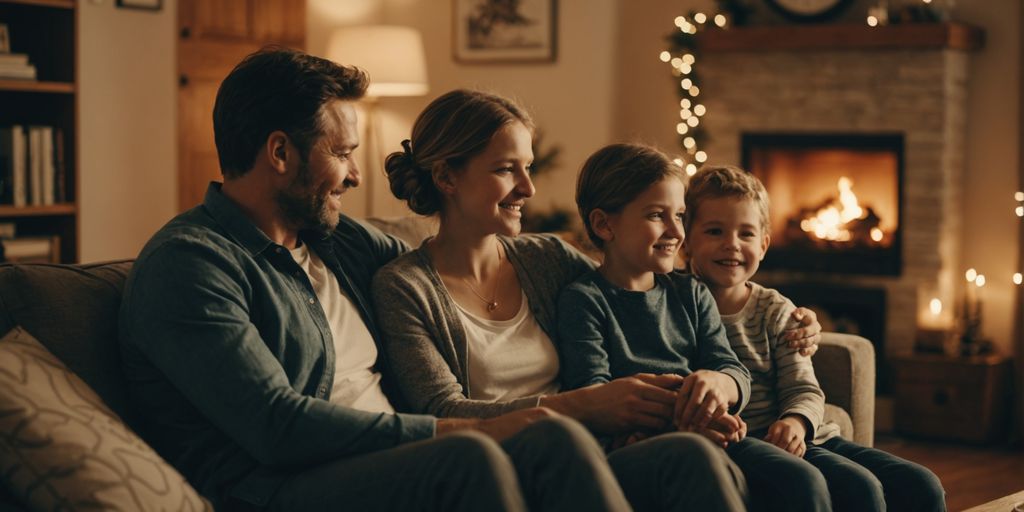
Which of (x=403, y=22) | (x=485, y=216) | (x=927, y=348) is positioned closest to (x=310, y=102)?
(x=485, y=216)

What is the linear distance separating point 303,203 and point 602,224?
611 millimetres

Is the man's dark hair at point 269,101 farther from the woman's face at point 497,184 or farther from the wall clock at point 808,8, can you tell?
the wall clock at point 808,8

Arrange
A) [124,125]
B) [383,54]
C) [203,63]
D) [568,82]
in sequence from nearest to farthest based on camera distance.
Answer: [124,125]
[203,63]
[383,54]
[568,82]

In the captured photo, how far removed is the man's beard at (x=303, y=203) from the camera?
208 centimetres

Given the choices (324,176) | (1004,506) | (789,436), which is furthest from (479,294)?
(1004,506)

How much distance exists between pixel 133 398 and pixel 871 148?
12.1ft

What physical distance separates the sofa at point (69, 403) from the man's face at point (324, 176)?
1.06 ft

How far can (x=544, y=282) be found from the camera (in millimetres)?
2398

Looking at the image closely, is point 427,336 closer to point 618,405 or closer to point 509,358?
point 509,358

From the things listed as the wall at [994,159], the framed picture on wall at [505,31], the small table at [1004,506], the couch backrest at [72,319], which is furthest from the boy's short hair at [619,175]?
the framed picture on wall at [505,31]

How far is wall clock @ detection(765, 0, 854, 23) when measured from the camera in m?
5.02

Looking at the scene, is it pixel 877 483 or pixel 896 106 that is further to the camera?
pixel 896 106

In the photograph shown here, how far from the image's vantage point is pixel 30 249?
4469 millimetres

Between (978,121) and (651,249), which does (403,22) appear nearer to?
(978,121)
